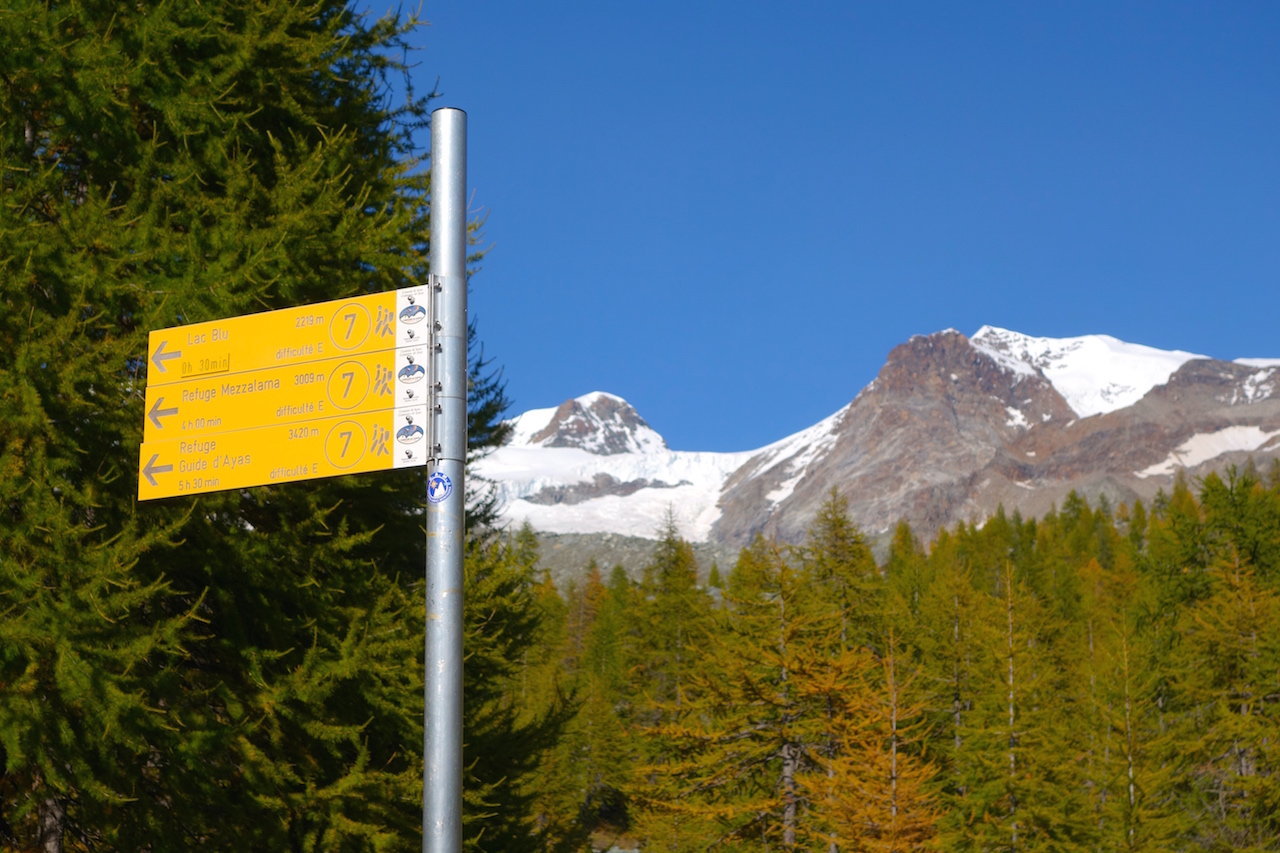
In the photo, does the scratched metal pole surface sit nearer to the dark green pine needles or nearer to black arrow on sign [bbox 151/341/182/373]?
black arrow on sign [bbox 151/341/182/373]

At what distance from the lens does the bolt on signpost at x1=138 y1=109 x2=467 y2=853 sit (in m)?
5.22

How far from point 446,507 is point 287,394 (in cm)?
116

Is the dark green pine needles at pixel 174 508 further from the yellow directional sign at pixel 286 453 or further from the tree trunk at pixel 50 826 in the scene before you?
the yellow directional sign at pixel 286 453

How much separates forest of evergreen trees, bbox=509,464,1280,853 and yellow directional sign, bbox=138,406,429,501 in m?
10.6

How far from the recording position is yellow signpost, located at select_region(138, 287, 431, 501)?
18.0ft

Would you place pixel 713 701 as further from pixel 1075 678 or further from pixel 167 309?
pixel 1075 678

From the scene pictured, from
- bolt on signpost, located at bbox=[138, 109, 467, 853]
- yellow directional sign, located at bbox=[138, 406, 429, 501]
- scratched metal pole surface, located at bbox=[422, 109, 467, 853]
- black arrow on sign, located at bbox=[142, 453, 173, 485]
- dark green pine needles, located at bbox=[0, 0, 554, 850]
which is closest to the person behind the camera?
scratched metal pole surface, located at bbox=[422, 109, 467, 853]

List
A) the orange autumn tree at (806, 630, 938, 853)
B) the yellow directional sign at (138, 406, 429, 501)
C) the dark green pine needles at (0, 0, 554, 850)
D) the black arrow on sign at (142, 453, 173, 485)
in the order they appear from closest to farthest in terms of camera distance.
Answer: the yellow directional sign at (138, 406, 429, 501) < the black arrow on sign at (142, 453, 173, 485) < the dark green pine needles at (0, 0, 554, 850) < the orange autumn tree at (806, 630, 938, 853)

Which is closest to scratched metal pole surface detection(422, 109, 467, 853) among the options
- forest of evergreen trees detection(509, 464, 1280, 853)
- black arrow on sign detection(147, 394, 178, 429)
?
black arrow on sign detection(147, 394, 178, 429)

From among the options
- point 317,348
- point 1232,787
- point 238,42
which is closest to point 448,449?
point 317,348

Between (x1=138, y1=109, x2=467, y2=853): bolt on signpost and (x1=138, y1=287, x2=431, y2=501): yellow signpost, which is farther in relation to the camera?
(x1=138, y1=287, x2=431, y2=501): yellow signpost

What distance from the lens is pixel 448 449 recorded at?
536cm

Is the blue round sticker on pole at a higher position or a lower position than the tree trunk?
higher

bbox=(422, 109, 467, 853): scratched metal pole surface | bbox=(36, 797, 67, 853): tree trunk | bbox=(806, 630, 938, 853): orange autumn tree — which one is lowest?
bbox=(806, 630, 938, 853): orange autumn tree
